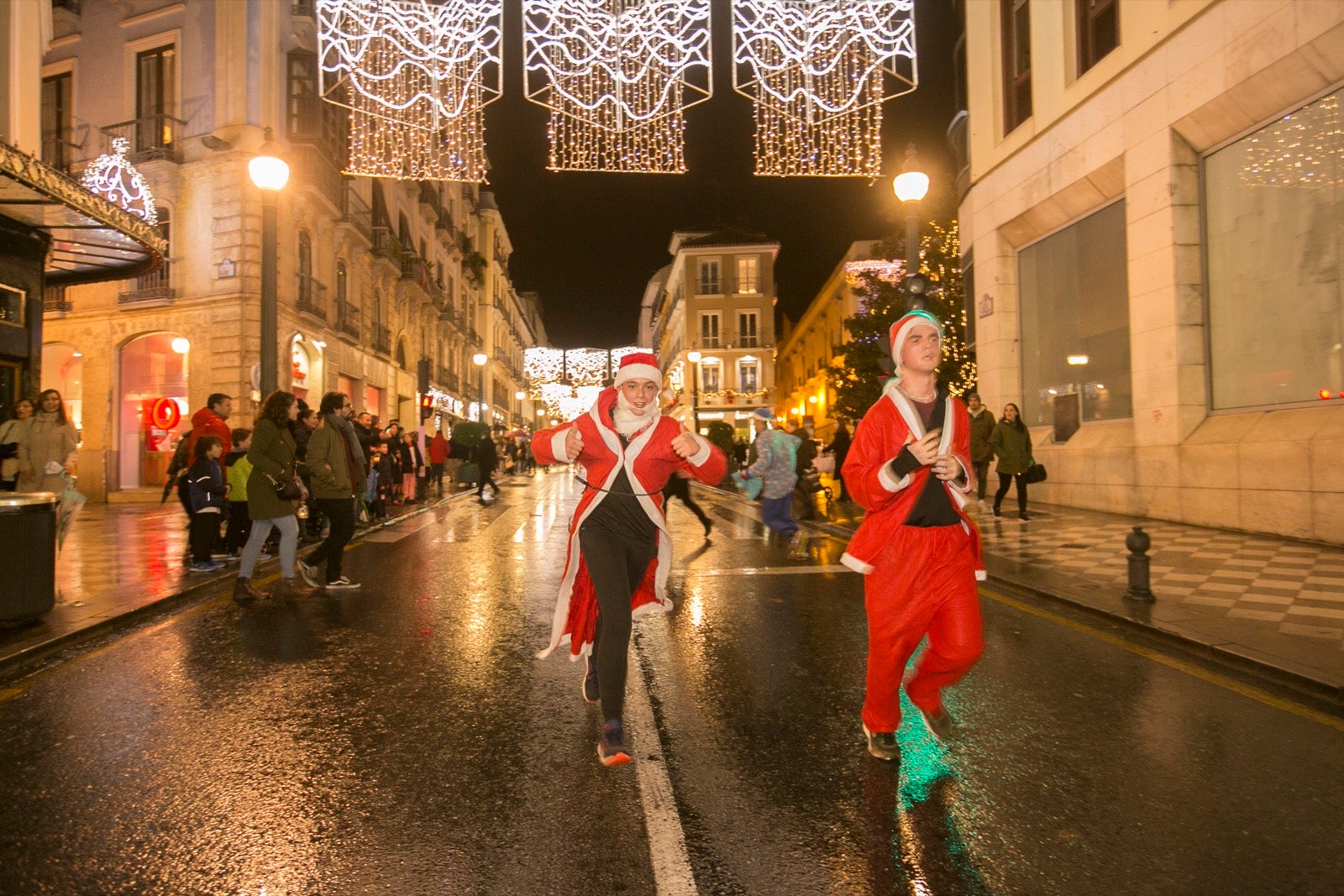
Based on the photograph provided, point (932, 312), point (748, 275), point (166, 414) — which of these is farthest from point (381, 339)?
point (748, 275)

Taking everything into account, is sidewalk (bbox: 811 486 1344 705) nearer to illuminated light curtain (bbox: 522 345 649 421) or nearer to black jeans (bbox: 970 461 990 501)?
black jeans (bbox: 970 461 990 501)

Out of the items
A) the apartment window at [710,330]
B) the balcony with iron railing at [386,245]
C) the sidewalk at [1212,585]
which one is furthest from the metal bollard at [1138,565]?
the apartment window at [710,330]

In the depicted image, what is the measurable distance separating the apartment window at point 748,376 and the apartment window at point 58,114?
4337cm

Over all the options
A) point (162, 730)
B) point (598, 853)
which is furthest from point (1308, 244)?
point (162, 730)

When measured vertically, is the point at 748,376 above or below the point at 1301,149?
above

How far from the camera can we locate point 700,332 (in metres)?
62.1

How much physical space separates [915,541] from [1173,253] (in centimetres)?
1133

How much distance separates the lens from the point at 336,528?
8469mm

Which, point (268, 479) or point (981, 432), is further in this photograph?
point (981, 432)

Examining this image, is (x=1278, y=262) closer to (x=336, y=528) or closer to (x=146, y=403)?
(x=336, y=528)

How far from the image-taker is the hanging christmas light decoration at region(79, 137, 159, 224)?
510 inches

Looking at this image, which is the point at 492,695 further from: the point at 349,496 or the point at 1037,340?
the point at 1037,340

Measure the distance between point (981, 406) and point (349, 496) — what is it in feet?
30.7

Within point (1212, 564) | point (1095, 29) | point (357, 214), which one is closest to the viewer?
point (1212, 564)
